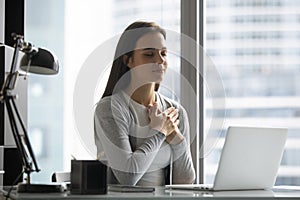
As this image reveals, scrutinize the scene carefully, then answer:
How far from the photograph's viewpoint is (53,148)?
463 centimetres

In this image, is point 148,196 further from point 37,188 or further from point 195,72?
point 195,72

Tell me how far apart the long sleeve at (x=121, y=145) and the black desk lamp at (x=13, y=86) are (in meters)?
0.59

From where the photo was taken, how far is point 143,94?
120 inches

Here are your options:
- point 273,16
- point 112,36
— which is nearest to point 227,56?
point 273,16

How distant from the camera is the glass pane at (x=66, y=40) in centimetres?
461

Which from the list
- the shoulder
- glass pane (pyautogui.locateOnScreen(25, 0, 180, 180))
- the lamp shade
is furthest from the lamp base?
glass pane (pyautogui.locateOnScreen(25, 0, 180, 180))

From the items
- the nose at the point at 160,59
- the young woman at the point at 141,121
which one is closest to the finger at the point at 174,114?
the young woman at the point at 141,121

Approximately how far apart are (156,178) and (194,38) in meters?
1.97

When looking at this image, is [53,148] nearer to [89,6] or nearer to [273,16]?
[89,6]

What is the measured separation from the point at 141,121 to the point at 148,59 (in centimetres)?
29

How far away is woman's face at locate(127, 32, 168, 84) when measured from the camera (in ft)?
9.80

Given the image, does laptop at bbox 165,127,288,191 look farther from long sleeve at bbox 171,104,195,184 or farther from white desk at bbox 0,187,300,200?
long sleeve at bbox 171,104,195,184

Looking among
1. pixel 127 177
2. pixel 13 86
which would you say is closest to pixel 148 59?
pixel 127 177

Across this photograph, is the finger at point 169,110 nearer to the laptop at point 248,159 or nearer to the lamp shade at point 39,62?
the laptop at point 248,159
